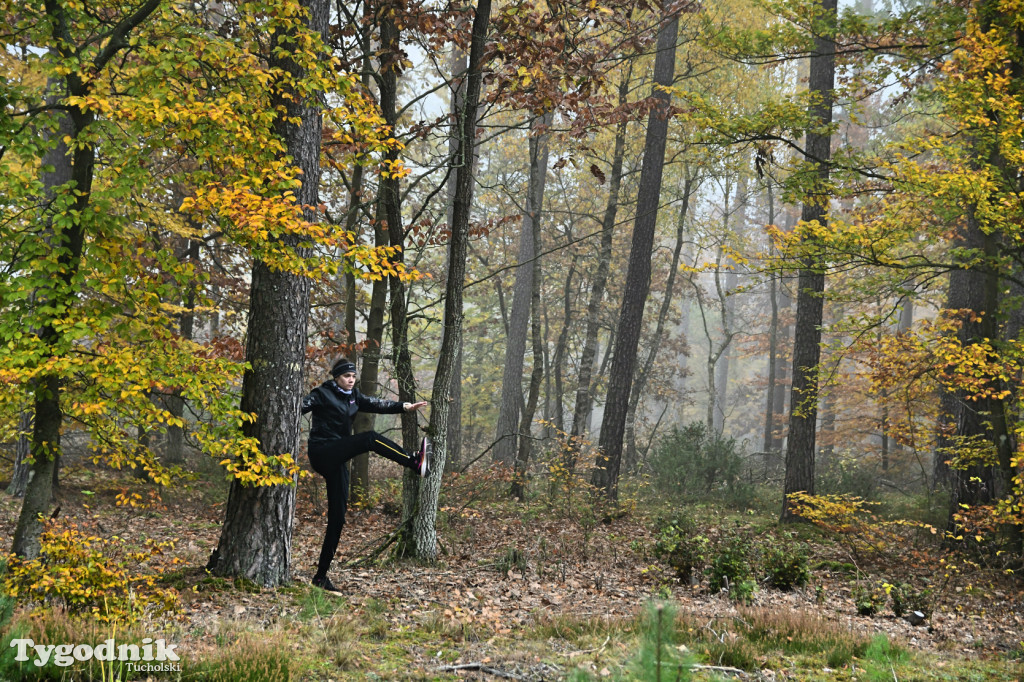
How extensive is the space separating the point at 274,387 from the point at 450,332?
2060 mm

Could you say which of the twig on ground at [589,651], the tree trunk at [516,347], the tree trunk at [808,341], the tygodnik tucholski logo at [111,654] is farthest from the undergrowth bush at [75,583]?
the tree trunk at [516,347]

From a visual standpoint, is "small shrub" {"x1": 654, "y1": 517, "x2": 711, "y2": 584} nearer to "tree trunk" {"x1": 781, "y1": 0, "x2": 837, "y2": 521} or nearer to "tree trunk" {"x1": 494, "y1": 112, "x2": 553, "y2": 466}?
"tree trunk" {"x1": 781, "y1": 0, "x2": 837, "y2": 521}

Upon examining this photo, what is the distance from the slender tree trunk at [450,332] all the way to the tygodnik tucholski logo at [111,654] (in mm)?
3669

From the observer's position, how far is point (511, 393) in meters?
15.0

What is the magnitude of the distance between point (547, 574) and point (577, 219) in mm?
16374

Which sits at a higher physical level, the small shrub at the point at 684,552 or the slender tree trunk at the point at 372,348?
the slender tree trunk at the point at 372,348

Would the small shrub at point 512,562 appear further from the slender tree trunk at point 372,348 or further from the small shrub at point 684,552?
the slender tree trunk at point 372,348

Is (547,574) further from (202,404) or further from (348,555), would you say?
(202,404)

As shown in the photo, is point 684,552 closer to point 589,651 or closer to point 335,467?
point 589,651

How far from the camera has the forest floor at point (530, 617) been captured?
4309mm

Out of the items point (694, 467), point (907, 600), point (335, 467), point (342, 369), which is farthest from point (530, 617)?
point (694, 467)

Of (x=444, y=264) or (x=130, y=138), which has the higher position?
(x=444, y=264)

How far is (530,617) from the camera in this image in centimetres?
580

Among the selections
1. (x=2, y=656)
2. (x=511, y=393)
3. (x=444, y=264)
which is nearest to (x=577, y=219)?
(x=444, y=264)
